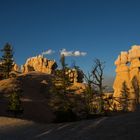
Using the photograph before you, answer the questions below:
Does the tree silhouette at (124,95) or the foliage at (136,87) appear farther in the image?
the foliage at (136,87)

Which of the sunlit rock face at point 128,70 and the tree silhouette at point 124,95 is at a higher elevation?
the sunlit rock face at point 128,70

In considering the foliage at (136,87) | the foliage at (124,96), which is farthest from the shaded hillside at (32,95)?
the foliage at (136,87)

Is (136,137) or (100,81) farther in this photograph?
(100,81)

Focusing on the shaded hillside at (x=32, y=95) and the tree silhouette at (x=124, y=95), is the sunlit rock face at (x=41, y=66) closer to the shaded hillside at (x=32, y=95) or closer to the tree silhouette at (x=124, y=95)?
the shaded hillside at (x=32, y=95)

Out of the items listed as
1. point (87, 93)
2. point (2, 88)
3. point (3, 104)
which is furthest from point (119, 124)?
point (2, 88)

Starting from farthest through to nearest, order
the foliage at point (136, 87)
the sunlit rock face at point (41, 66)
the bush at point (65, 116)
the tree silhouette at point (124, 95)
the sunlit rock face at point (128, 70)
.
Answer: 1. the sunlit rock face at point (41, 66)
2. the sunlit rock face at point (128, 70)
3. the foliage at point (136, 87)
4. the tree silhouette at point (124, 95)
5. the bush at point (65, 116)

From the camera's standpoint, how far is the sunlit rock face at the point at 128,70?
97600 mm

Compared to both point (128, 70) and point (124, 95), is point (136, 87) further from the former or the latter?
point (128, 70)

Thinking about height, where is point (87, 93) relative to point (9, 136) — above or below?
above

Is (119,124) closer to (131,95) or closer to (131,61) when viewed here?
(131,95)

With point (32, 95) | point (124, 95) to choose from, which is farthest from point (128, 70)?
point (32, 95)

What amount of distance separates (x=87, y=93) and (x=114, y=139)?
33.5 m

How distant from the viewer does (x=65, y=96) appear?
4762 cm

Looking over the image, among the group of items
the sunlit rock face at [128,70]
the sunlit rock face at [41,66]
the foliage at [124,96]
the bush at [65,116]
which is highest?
the sunlit rock face at [41,66]
